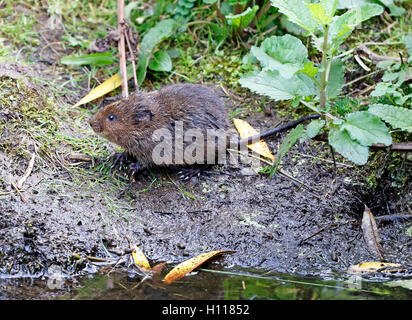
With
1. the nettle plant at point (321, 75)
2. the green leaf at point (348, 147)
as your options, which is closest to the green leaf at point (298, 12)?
the nettle plant at point (321, 75)

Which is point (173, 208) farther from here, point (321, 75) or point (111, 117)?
point (321, 75)

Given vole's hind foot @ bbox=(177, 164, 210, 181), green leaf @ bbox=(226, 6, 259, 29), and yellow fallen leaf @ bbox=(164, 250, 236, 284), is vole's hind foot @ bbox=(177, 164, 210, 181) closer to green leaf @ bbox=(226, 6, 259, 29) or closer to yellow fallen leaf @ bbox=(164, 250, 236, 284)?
yellow fallen leaf @ bbox=(164, 250, 236, 284)

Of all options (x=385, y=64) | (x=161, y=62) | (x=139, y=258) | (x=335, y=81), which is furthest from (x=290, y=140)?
(x=161, y=62)

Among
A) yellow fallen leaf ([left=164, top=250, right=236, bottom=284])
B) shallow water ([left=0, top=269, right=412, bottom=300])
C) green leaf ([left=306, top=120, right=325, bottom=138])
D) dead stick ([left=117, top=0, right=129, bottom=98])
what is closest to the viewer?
shallow water ([left=0, top=269, right=412, bottom=300])

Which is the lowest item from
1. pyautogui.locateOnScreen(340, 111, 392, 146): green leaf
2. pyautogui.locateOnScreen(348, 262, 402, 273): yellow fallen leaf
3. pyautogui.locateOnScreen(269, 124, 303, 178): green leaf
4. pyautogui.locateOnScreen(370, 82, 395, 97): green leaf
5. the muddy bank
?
pyautogui.locateOnScreen(348, 262, 402, 273): yellow fallen leaf

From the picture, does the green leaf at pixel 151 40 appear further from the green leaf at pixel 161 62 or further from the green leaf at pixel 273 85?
the green leaf at pixel 273 85

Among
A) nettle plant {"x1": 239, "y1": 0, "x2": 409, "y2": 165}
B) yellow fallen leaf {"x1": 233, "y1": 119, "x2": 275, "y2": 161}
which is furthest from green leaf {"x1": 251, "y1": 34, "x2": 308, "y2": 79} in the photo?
yellow fallen leaf {"x1": 233, "y1": 119, "x2": 275, "y2": 161}
